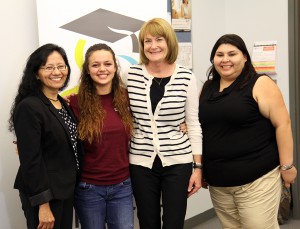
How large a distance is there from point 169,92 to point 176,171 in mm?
409

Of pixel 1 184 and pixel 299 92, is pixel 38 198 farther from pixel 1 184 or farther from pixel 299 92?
pixel 299 92

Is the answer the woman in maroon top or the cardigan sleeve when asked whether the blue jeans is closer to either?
the woman in maroon top

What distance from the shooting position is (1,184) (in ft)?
6.47

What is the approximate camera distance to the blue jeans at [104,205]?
1.81 m

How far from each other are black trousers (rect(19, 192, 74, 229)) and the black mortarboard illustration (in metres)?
0.97

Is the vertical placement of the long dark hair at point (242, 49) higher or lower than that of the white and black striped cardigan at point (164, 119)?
higher

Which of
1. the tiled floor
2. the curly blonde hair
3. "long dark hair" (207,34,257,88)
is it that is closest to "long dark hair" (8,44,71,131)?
the curly blonde hair

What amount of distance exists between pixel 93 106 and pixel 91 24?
609 millimetres

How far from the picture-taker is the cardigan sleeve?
1.91m

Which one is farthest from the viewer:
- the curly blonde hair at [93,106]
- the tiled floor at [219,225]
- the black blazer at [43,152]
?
the tiled floor at [219,225]

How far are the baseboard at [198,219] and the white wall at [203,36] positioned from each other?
41 mm

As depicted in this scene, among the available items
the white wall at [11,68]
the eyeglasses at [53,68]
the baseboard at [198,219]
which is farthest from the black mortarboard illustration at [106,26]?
the baseboard at [198,219]

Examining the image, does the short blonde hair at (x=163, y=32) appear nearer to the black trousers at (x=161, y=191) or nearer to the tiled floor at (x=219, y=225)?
the black trousers at (x=161, y=191)

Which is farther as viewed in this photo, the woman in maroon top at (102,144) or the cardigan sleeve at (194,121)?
the cardigan sleeve at (194,121)
